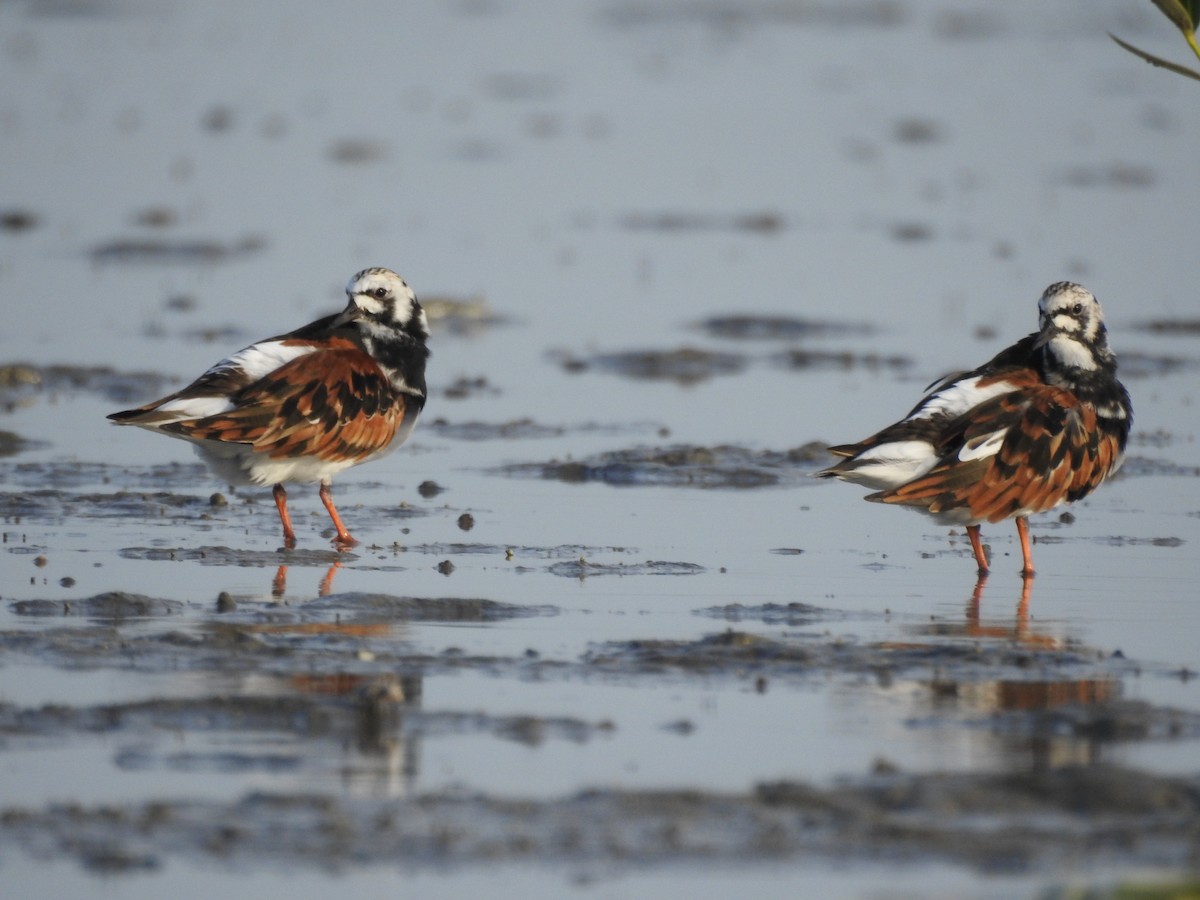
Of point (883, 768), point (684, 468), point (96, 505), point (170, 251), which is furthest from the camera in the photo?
point (170, 251)

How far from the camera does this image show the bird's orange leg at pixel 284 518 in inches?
411

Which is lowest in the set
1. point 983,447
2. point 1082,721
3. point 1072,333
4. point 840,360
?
point 1082,721

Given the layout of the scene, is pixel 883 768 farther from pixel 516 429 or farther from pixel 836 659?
pixel 516 429

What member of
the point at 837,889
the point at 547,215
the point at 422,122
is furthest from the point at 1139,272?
the point at 837,889

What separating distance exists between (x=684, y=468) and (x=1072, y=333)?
2.70 meters

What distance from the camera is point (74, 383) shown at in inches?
557

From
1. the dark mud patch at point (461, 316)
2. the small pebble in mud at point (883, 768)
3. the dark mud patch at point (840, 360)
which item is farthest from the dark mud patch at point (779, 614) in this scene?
the dark mud patch at point (461, 316)

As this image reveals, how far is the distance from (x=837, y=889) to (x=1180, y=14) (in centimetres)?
258

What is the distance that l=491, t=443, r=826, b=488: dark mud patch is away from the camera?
1204 centimetres

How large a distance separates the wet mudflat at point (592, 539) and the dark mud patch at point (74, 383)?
0.15 ft

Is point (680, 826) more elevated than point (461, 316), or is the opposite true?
point (461, 316)

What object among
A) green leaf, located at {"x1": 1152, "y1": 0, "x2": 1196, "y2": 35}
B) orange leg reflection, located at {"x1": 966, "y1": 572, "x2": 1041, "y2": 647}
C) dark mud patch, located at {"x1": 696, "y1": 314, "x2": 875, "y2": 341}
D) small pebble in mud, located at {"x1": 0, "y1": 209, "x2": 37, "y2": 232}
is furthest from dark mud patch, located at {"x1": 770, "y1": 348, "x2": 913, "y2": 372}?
green leaf, located at {"x1": 1152, "y1": 0, "x2": 1196, "y2": 35}

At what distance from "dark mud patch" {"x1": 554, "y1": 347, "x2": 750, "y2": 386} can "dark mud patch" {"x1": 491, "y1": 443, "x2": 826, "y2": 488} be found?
272 cm

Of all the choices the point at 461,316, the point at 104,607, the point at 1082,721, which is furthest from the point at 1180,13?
the point at 461,316
